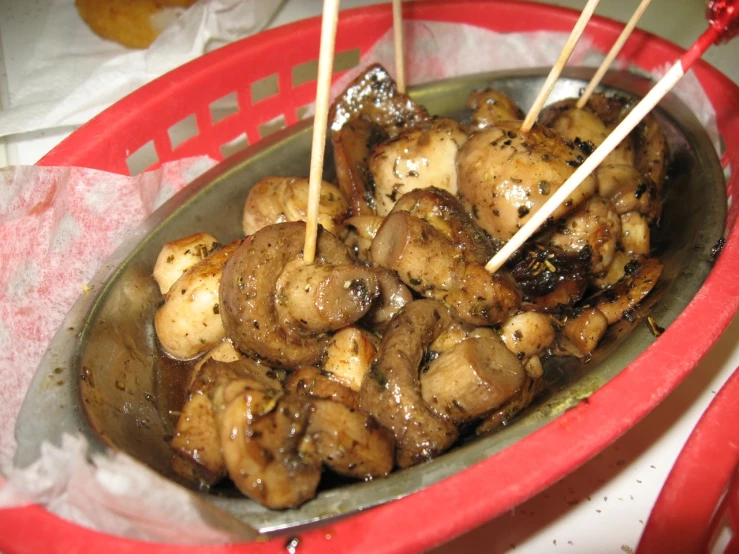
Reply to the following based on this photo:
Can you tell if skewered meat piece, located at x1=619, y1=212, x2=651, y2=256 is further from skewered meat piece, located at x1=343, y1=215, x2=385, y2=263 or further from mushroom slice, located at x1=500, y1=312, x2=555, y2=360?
skewered meat piece, located at x1=343, y1=215, x2=385, y2=263

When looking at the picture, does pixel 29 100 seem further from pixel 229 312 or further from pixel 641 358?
pixel 641 358

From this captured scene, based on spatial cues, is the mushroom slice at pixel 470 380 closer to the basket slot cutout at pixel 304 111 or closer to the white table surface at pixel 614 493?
the white table surface at pixel 614 493

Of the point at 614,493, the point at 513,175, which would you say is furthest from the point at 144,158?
the point at 614,493

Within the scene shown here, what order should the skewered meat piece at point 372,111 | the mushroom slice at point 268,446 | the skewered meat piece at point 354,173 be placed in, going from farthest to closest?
the skewered meat piece at point 372,111
the skewered meat piece at point 354,173
the mushroom slice at point 268,446

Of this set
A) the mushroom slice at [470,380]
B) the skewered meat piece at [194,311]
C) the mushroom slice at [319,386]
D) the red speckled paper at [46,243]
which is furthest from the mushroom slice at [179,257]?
the mushroom slice at [470,380]

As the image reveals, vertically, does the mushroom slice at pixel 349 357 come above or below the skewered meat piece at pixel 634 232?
below

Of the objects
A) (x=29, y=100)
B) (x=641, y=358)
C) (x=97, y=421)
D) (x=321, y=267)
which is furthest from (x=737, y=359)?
(x=29, y=100)

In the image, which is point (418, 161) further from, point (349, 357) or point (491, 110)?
point (349, 357)
